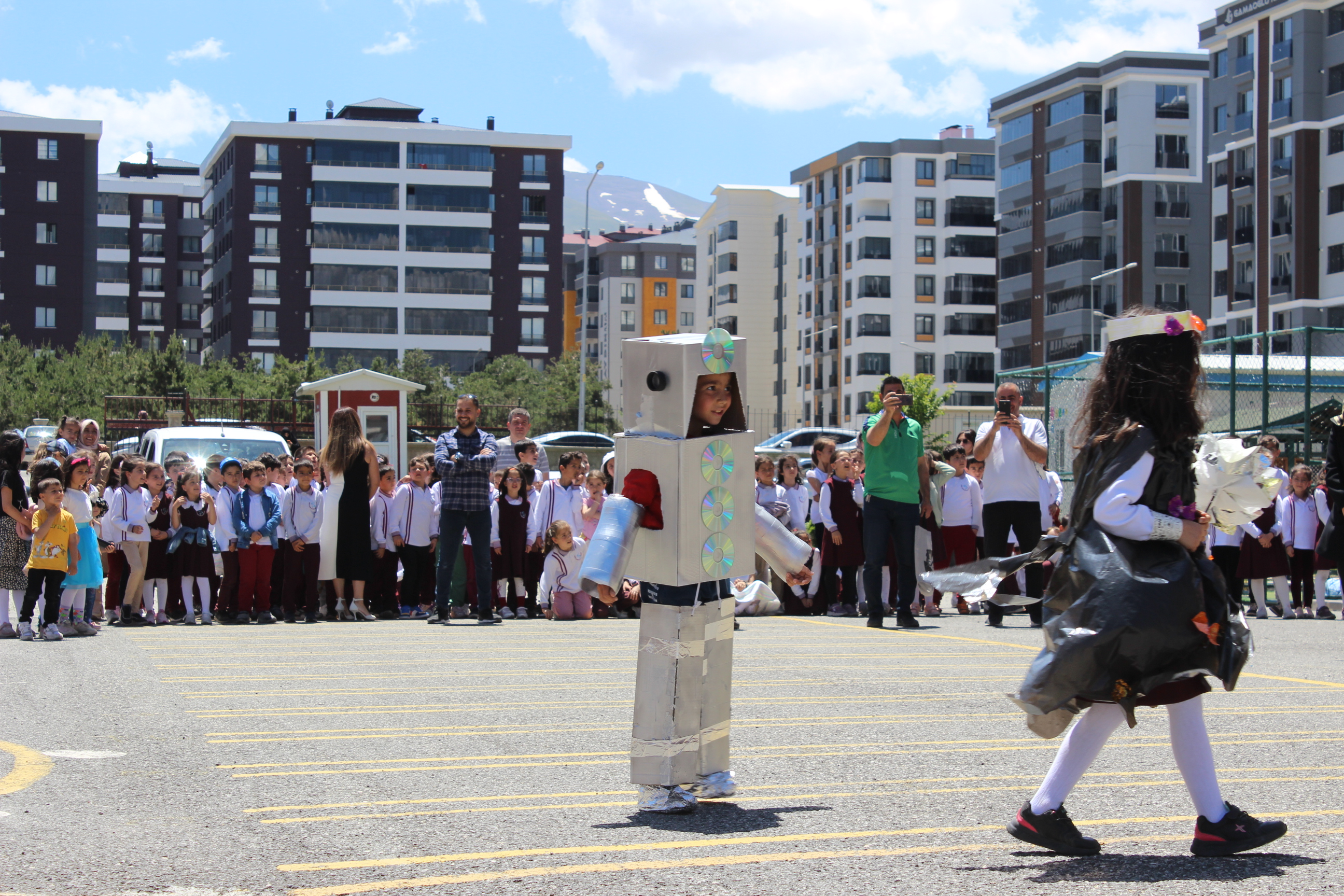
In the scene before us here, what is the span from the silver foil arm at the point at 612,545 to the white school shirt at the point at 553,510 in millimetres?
10898

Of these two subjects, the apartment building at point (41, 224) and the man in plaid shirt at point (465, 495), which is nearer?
the man in plaid shirt at point (465, 495)

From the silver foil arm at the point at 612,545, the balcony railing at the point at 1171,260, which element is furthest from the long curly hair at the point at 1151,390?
the balcony railing at the point at 1171,260

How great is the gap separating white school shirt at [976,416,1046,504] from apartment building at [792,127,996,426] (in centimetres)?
9722

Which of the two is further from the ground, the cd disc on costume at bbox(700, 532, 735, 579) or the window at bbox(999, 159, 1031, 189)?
the window at bbox(999, 159, 1031, 189)

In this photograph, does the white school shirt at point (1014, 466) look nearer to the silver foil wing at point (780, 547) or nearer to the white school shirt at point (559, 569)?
the white school shirt at point (559, 569)

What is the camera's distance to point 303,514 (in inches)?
645

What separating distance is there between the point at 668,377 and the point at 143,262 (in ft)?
434

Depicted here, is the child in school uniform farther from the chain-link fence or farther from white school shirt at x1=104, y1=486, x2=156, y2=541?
white school shirt at x1=104, y1=486, x2=156, y2=541

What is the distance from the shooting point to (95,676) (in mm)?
10195

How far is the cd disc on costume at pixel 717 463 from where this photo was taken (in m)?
6.15

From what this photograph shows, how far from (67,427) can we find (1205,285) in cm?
Result: 7883

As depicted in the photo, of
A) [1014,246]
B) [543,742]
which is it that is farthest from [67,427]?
[1014,246]

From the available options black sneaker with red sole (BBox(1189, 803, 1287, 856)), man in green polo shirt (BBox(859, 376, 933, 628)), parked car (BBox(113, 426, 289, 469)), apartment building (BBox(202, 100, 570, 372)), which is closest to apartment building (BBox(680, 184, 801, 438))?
apartment building (BBox(202, 100, 570, 372))

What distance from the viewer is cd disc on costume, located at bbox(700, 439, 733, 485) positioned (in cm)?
615
